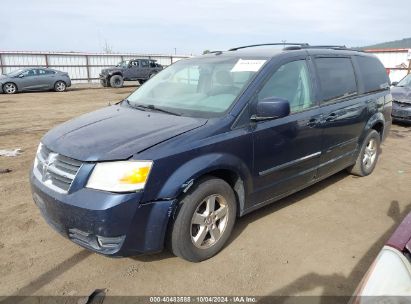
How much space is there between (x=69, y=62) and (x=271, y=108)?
25871 mm

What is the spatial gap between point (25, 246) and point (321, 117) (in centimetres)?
331

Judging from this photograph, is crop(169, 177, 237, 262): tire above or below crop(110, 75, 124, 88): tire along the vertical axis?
above

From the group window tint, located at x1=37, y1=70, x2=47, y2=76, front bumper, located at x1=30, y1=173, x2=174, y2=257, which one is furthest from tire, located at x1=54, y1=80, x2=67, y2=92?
front bumper, located at x1=30, y1=173, x2=174, y2=257

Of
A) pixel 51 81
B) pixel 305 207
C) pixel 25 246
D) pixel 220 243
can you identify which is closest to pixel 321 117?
pixel 305 207

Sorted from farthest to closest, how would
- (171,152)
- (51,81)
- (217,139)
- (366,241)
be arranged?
1. (51,81)
2. (366,241)
3. (217,139)
4. (171,152)

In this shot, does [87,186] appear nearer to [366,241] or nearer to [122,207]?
[122,207]

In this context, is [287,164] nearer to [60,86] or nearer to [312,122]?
[312,122]

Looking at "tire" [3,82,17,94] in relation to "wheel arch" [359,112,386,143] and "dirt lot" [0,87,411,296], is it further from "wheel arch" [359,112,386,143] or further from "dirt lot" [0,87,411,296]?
"wheel arch" [359,112,386,143]

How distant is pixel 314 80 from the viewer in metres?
4.29

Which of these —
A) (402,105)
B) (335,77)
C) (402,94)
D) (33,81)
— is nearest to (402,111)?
(402,105)

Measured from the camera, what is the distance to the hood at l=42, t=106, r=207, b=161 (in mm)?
2932

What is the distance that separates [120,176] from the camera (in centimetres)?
281

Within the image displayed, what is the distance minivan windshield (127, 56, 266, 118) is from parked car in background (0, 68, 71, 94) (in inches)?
667

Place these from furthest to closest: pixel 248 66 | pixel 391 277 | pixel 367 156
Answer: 1. pixel 367 156
2. pixel 248 66
3. pixel 391 277
